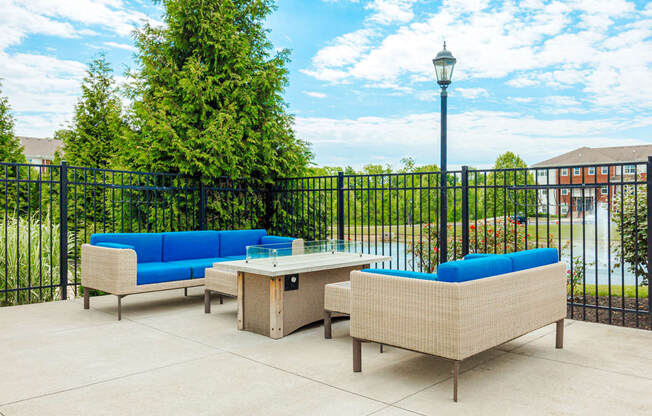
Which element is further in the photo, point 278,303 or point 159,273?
point 159,273

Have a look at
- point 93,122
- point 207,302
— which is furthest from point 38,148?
point 207,302

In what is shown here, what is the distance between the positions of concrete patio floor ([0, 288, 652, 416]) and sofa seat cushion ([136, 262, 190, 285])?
0.65 metres

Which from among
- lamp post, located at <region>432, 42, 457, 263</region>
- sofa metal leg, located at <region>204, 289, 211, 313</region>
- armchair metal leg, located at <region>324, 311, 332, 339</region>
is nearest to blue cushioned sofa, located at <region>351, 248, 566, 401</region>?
armchair metal leg, located at <region>324, 311, 332, 339</region>

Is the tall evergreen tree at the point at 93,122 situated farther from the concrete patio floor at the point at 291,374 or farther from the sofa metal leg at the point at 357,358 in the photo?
the sofa metal leg at the point at 357,358

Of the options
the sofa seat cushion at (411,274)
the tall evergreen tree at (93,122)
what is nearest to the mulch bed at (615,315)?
the sofa seat cushion at (411,274)

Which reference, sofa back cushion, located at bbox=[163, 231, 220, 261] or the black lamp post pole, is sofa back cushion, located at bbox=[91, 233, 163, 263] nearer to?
sofa back cushion, located at bbox=[163, 231, 220, 261]

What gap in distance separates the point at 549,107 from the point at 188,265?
31.2 m

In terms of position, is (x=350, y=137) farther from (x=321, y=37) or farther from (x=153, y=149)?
(x=153, y=149)

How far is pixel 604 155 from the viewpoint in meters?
48.2

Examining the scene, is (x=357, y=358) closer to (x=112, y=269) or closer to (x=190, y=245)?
(x=112, y=269)

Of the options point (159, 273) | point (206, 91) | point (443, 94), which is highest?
point (206, 91)

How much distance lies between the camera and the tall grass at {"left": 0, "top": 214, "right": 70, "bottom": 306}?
609 centimetres

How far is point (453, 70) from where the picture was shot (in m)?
6.14

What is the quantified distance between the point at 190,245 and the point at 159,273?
1063 mm
